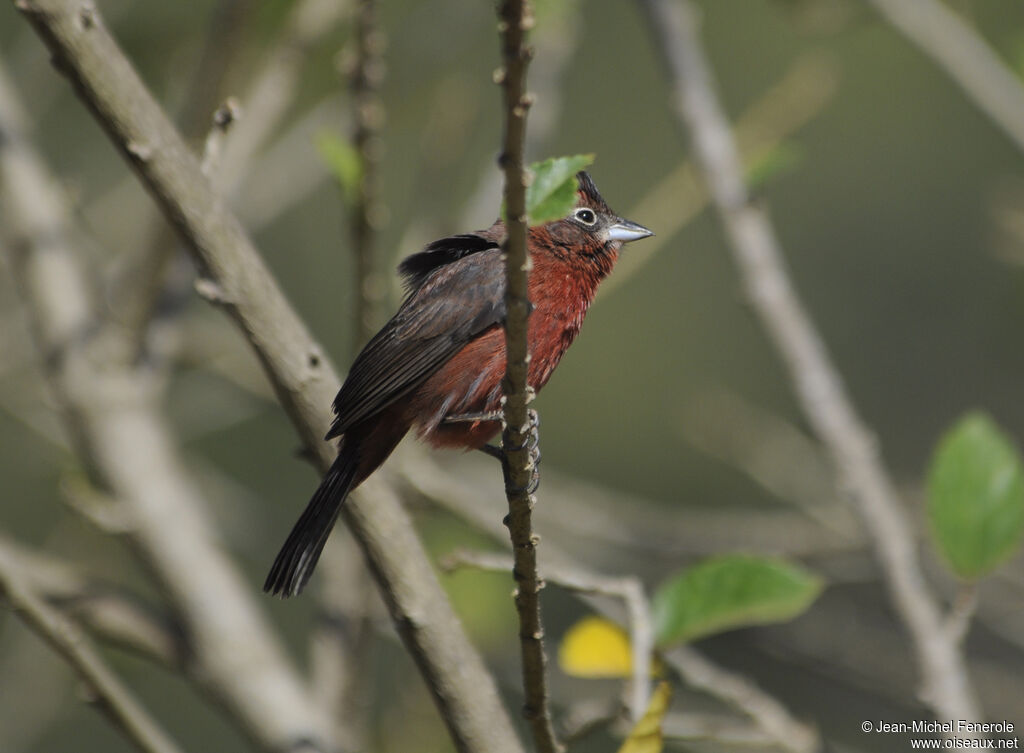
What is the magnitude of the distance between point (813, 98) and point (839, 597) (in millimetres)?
2265

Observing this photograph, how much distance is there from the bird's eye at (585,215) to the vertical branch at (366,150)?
24.1 inches

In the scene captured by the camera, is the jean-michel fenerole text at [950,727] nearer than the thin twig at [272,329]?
No

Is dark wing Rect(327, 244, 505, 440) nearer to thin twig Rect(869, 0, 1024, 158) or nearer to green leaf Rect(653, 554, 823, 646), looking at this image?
green leaf Rect(653, 554, 823, 646)

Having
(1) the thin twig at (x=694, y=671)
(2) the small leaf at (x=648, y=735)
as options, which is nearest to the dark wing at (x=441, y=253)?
(1) the thin twig at (x=694, y=671)

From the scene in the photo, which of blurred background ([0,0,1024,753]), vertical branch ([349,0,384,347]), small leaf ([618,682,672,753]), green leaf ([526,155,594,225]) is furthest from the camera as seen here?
blurred background ([0,0,1024,753])

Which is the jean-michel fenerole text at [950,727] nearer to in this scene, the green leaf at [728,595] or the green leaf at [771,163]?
the green leaf at [728,595]

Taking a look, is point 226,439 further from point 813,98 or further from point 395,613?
point 395,613

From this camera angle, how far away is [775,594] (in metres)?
2.54

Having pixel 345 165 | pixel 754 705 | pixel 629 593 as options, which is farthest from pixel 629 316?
pixel 629 593

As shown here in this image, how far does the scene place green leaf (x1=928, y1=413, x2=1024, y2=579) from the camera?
2.60 metres

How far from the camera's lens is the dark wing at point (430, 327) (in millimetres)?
2996

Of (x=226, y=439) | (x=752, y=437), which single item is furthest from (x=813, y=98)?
(x=226, y=439)

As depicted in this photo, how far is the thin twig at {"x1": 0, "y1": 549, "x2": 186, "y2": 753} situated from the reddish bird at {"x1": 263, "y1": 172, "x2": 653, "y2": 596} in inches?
25.4

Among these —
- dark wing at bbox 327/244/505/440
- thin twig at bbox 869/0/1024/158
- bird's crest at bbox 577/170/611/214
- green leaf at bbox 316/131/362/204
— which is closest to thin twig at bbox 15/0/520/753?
dark wing at bbox 327/244/505/440
